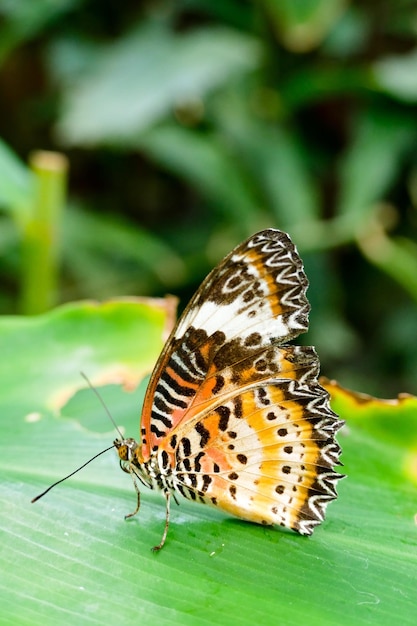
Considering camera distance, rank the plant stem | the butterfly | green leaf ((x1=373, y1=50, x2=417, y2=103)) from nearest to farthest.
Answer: the butterfly → the plant stem → green leaf ((x1=373, y1=50, x2=417, y2=103))

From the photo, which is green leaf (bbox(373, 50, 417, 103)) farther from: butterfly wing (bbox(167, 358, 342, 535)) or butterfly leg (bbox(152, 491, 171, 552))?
butterfly leg (bbox(152, 491, 171, 552))

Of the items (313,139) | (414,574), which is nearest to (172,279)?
(313,139)

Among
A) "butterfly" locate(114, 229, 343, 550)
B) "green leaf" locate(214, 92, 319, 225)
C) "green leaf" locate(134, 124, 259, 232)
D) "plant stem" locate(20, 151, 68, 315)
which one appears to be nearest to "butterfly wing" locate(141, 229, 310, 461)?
"butterfly" locate(114, 229, 343, 550)

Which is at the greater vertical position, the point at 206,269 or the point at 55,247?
the point at 55,247

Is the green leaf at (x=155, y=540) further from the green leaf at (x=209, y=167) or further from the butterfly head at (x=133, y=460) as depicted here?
the green leaf at (x=209, y=167)

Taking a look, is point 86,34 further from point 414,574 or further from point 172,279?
point 414,574

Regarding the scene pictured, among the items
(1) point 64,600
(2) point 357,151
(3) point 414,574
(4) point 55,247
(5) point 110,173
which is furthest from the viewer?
(5) point 110,173

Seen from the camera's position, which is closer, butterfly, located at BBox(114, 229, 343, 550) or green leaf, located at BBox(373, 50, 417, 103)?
butterfly, located at BBox(114, 229, 343, 550)

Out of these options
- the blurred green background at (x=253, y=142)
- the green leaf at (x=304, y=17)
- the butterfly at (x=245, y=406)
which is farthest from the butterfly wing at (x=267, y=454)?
the green leaf at (x=304, y=17)
